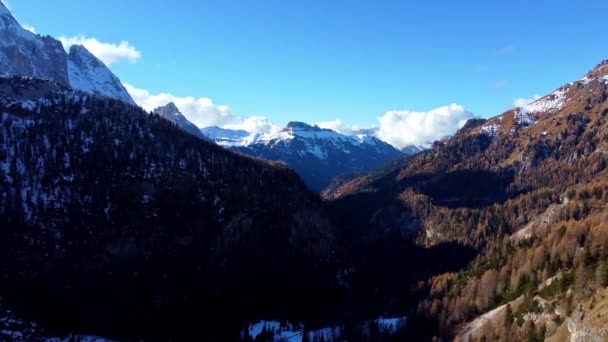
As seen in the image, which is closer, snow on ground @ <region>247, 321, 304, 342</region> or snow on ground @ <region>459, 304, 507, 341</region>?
snow on ground @ <region>459, 304, 507, 341</region>

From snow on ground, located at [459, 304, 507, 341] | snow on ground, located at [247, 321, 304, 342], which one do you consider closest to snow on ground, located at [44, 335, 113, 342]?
snow on ground, located at [247, 321, 304, 342]

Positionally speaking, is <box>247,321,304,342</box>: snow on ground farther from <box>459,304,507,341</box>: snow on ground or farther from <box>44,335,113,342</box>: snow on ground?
<box>459,304,507,341</box>: snow on ground

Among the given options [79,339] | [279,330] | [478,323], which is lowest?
[279,330]

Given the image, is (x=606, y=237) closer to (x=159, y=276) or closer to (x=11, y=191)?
(x=159, y=276)

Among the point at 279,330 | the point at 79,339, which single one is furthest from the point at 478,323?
the point at 79,339

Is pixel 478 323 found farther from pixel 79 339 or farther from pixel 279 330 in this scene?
pixel 79 339

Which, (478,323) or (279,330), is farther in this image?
(279,330)

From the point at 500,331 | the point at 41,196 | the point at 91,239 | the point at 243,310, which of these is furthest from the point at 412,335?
the point at 41,196

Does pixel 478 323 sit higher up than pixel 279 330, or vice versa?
pixel 478 323

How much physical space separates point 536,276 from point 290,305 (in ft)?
316

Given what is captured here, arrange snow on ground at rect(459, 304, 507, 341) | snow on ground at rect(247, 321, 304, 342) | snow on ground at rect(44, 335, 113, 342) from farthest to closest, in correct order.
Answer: snow on ground at rect(247, 321, 304, 342) < snow on ground at rect(44, 335, 113, 342) < snow on ground at rect(459, 304, 507, 341)

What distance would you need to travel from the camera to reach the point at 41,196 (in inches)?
7687

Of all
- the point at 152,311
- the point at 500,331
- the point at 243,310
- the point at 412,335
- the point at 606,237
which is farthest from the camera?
the point at 243,310

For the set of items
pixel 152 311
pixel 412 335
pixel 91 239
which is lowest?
pixel 412 335
